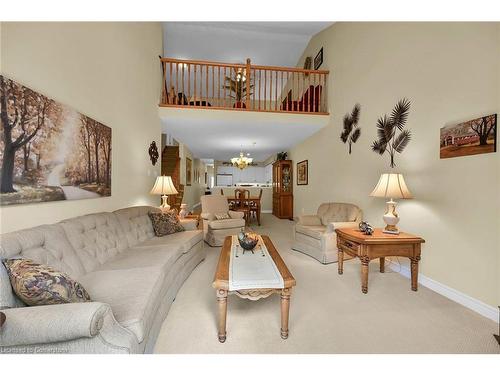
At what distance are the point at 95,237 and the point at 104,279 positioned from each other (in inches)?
22.9

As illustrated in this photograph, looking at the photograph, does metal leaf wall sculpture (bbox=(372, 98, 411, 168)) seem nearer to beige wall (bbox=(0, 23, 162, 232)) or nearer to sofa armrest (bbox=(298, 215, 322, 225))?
sofa armrest (bbox=(298, 215, 322, 225))

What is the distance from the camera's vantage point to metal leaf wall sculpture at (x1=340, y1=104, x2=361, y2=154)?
3.49 m

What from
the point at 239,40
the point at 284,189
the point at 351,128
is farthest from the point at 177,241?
the point at 239,40

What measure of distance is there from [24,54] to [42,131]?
52cm

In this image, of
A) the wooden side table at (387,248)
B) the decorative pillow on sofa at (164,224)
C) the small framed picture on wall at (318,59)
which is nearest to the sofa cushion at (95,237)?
the decorative pillow on sofa at (164,224)

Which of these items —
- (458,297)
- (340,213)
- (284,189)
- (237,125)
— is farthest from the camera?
(284,189)

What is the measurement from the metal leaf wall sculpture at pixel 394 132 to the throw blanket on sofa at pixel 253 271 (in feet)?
6.99

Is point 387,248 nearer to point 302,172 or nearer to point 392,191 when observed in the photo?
point 392,191

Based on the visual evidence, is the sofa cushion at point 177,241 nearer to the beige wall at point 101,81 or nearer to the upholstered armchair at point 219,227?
the beige wall at point 101,81

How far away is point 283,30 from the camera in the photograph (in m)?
5.23

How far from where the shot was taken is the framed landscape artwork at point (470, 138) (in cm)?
173

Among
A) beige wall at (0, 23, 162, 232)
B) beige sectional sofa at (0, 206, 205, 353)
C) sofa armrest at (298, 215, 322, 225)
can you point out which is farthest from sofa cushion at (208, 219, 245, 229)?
beige wall at (0, 23, 162, 232)

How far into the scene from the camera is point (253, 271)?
161 cm

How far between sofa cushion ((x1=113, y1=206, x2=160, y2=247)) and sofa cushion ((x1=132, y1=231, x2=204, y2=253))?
0.10m
